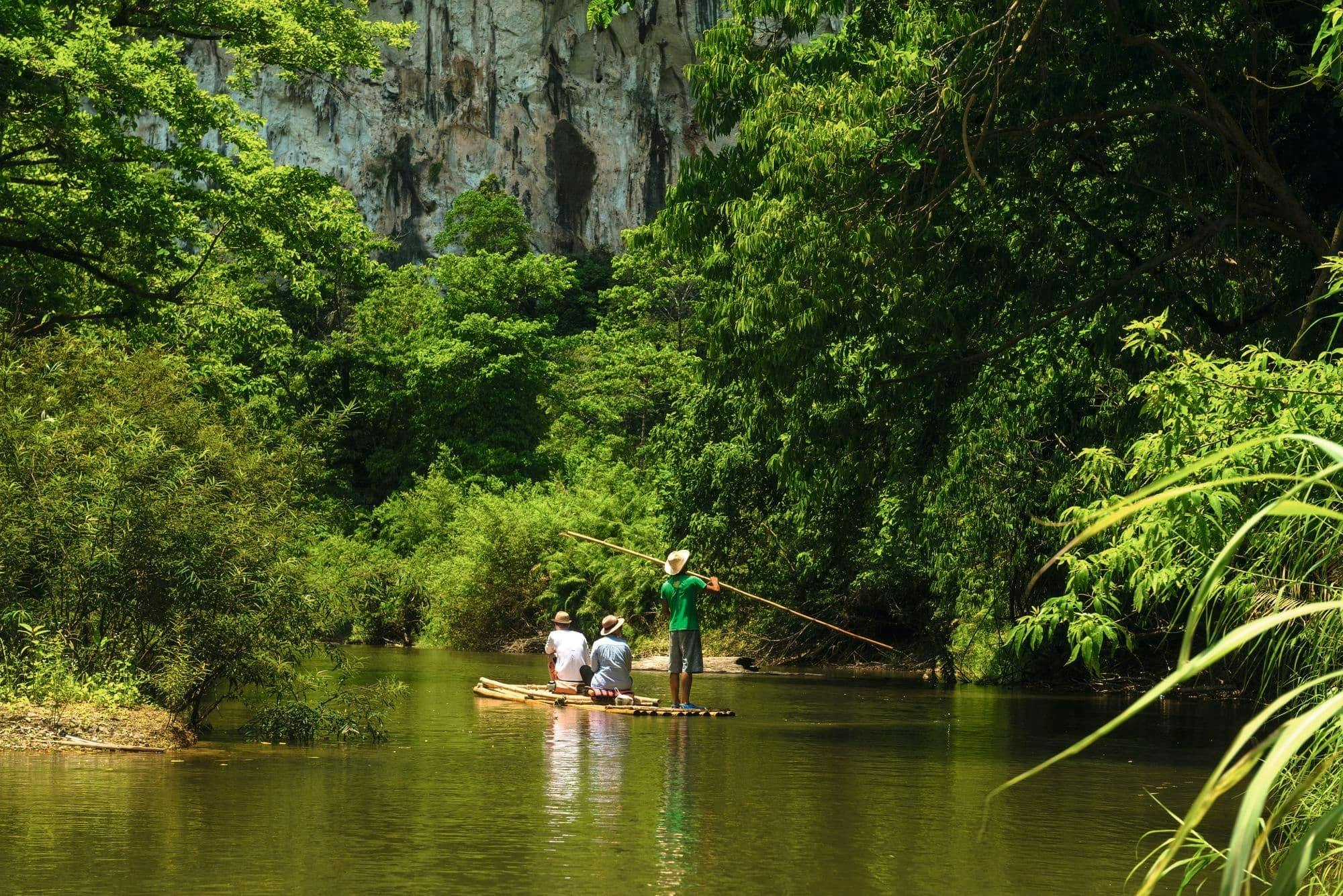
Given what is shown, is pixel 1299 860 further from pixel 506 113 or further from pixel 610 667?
pixel 506 113

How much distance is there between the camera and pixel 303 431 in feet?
78.0

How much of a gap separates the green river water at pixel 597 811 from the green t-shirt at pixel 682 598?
177cm

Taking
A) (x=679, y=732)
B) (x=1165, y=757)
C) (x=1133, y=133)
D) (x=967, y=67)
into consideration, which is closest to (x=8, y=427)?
(x=679, y=732)

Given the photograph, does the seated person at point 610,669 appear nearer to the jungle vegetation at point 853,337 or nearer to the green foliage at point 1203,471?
the jungle vegetation at point 853,337

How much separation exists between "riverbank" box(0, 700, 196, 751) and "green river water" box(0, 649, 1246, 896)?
1.04 ft

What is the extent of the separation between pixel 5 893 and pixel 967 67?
11.4m

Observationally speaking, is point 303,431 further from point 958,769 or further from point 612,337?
point 612,337

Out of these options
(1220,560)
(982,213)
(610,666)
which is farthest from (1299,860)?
(610,666)

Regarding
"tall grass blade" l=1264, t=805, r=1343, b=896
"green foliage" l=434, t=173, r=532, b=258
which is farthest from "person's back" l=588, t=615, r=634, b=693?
"green foliage" l=434, t=173, r=532, b=258

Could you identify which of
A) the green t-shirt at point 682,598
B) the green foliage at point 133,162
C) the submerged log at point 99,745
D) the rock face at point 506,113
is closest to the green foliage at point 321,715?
the submerged log at point 99,745

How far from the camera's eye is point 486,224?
73500 millimetres

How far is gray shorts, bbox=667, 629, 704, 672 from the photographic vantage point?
59.9 ft

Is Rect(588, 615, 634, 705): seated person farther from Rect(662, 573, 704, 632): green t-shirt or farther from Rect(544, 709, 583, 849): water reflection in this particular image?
Rect(544, 709, 583, 849): water reflection

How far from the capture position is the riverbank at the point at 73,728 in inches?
476
